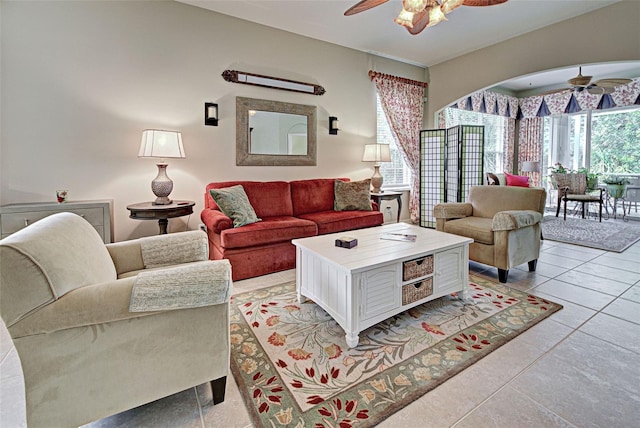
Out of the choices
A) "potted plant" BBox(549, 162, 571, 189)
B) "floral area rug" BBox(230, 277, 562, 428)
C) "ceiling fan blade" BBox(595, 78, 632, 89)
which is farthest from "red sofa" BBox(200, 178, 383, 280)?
"potted plant" BBox(549, 162, 571, 189)

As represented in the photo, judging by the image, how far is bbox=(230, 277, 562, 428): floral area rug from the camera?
4.61ft

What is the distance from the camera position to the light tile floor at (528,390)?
1322mm

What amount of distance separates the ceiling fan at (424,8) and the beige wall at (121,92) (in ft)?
5.72

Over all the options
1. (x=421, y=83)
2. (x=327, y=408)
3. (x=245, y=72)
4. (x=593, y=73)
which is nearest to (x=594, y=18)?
(x=421, y=83)

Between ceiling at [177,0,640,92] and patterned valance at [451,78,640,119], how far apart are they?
1.60 meters

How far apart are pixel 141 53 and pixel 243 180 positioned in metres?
1.71

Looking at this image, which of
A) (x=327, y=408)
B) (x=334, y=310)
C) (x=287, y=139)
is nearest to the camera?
(x=327, y=408)

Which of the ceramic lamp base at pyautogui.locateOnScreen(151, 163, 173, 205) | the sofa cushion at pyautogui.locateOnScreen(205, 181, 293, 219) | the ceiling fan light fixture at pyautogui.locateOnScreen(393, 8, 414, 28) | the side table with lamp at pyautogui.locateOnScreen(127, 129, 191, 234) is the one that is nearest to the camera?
the ceiling fan light fixture at pyautogui.locateOnScreen(393, 8, 414, 28)

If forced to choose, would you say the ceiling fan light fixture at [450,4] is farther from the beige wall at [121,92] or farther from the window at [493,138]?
the window at [493,138]

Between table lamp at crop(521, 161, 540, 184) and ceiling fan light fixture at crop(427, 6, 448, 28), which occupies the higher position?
ceiling fan light fixture at crop(427, 6, 448, 28)

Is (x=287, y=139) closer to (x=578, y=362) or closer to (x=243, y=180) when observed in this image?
(x=243, y=180)

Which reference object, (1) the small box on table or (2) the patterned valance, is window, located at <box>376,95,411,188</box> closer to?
(2) the patterned valance

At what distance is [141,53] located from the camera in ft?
10.7

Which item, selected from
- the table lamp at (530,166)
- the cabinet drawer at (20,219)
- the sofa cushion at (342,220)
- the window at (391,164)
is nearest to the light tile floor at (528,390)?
the cabinet drawer at (20,219)
